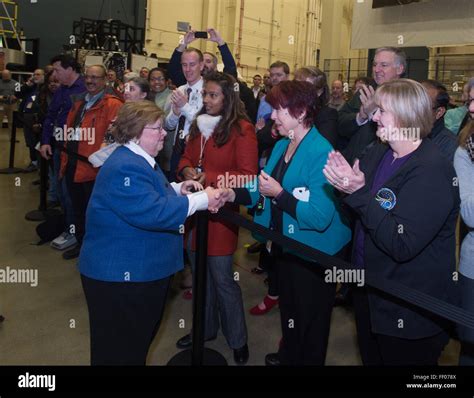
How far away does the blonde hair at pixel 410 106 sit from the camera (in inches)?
68.2

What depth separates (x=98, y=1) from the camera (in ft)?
49.8

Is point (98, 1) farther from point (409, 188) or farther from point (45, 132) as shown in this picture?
point (409, 188)

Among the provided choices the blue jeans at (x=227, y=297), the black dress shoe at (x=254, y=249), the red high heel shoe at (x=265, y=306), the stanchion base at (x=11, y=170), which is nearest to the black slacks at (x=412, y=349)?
the blue jeans at (x=227, y=297)

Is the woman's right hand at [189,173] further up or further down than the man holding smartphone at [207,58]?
further down

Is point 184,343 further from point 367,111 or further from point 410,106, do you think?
point 410,106

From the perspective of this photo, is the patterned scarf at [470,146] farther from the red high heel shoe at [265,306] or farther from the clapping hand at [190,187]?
the red high heel shoe at [265,306]

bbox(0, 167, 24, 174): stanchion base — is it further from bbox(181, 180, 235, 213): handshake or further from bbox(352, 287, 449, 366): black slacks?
bbox(352, 287, 449, 366): black slacks

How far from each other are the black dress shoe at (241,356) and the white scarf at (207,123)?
4.50ft

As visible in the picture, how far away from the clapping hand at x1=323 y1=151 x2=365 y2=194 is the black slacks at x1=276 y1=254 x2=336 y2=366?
663mm

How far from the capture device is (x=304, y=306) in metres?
2.26

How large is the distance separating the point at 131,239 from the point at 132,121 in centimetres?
52

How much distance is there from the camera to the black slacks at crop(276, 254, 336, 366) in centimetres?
224

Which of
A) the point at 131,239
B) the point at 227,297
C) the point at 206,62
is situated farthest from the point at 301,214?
the point at 206,62

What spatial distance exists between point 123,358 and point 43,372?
1.30ft
